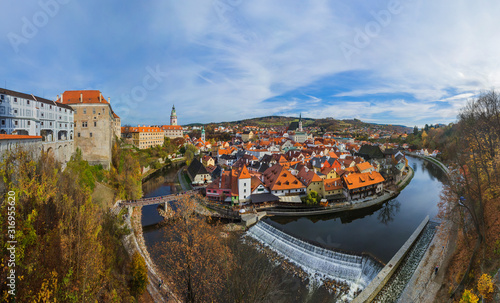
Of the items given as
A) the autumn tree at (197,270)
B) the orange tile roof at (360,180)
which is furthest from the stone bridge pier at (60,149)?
the orange tile roof at (360,180)

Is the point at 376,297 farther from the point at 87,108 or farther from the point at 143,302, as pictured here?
the point at 87,108

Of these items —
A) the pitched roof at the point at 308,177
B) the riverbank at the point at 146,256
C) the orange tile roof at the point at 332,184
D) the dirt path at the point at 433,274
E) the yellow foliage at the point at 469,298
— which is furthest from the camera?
the pitched roof at the point at 308,177

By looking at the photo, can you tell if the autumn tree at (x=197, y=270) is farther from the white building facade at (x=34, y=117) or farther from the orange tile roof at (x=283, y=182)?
the white building facade at (x=34, y=117)

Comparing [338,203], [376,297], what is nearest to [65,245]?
[376,297]

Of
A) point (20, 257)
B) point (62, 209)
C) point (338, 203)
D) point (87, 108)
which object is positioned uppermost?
point (87, 108)

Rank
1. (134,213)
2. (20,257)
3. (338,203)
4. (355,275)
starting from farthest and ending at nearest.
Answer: (338,203), (134,213), (355,275), (20,257)

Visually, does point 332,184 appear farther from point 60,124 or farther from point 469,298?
point 60,124
